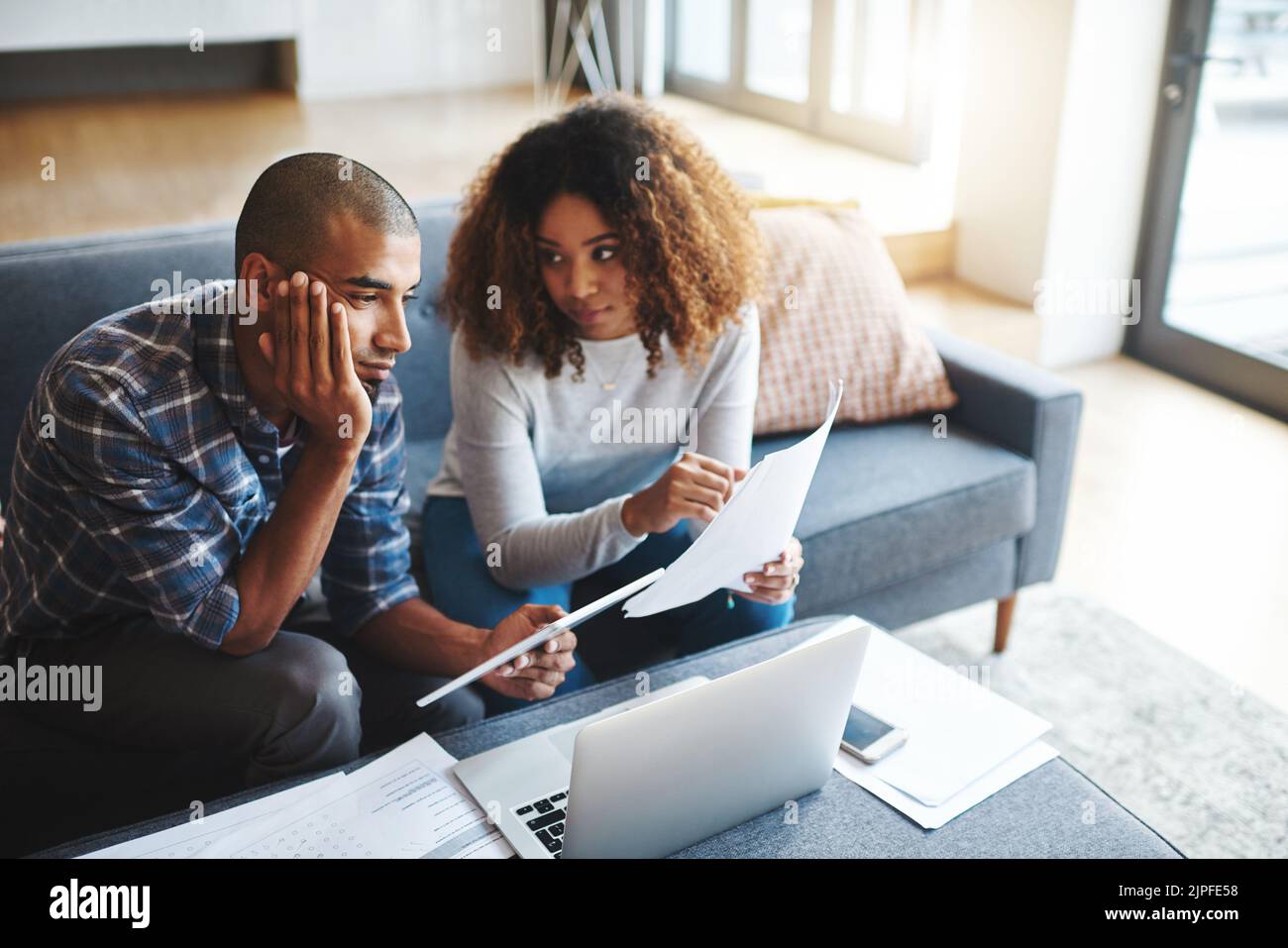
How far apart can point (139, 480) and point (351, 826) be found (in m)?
0.39

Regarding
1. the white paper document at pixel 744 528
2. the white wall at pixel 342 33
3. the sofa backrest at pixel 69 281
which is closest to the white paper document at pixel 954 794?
the white paper document at pixel 744 528

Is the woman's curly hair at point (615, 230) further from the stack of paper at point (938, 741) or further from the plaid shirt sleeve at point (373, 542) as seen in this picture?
the stack of paper at point (938, 741)

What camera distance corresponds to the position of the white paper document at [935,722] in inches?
47.9

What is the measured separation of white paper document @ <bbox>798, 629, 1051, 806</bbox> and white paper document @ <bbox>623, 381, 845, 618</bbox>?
162 millimetres

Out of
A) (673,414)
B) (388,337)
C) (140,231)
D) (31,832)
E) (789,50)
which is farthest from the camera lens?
(789,50)

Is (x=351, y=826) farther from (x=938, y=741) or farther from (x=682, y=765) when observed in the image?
(x=938, y=741)

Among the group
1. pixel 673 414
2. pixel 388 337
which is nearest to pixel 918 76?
pixel 673 414

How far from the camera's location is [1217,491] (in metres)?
2.81

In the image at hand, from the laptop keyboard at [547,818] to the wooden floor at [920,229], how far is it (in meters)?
1.50

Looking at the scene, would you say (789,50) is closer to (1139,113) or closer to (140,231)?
(1139,113)

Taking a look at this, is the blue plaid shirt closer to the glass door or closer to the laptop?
the laptop

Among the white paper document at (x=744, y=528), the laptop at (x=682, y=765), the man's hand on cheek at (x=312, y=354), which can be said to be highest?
the man's hand on cheek at (x=312, y=354)

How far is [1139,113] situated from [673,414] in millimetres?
2325

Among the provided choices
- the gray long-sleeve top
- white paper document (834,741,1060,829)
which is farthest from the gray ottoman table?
the gray long-sleeve top
